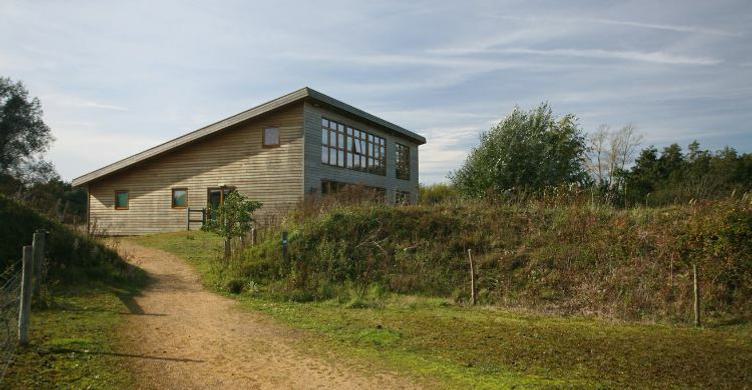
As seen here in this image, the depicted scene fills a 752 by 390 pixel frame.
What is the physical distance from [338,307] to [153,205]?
64.4ft

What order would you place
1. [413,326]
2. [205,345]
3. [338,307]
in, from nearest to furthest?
[205,345] < [413,326] < [338,307]

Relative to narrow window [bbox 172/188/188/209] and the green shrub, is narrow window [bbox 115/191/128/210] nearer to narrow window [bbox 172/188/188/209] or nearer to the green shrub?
narrow window [bbox 172/188/188/209]

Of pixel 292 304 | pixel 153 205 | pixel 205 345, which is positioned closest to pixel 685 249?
pixel 292 304

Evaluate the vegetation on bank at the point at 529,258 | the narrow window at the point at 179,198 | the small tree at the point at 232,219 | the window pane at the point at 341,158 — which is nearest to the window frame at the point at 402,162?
the window pane at the point at 341,158

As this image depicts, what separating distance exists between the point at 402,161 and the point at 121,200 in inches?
639

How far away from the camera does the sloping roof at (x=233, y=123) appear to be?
24.1 meters

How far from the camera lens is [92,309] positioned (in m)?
10.5

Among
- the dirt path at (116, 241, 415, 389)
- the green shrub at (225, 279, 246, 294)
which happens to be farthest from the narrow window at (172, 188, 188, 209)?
the dirt path at (116, 241, 415, 389)

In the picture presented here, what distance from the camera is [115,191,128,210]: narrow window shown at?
29297 mm

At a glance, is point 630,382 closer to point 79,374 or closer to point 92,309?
point 79,374

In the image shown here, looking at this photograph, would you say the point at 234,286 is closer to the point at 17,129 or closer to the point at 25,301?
the point at 25,301

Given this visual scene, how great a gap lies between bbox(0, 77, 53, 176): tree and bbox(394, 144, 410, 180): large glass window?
1285 inches

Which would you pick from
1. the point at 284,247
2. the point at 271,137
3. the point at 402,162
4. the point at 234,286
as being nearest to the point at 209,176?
the point at 271,137

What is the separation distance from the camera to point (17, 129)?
45.1 metres
